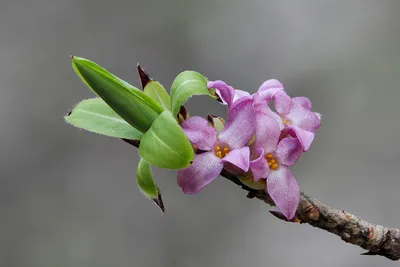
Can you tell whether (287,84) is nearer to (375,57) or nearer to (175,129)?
(375,57)

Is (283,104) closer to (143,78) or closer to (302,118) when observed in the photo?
(302,118)

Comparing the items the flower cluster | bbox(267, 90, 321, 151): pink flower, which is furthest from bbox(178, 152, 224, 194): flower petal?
bbox(267, 90, 321, 151): pink flower

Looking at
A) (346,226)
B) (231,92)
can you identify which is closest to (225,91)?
(231,92)

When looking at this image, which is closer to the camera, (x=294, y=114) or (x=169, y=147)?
(x=169, y=147)

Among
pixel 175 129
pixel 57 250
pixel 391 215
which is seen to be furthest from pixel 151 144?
pixel 391 215

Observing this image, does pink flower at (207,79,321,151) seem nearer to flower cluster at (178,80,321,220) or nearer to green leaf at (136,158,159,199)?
flower cluster at (178,80,321,220)

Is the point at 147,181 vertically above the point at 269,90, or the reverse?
the point at 269,90
